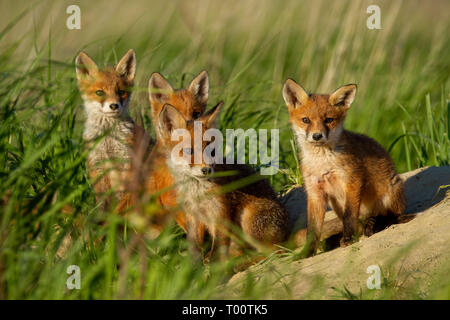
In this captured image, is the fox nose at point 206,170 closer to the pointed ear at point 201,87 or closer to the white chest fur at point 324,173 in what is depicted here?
the white chest fur at point 324,173

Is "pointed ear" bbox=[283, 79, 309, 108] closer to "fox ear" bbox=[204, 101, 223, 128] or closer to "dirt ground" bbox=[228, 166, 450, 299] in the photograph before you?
"fox ear" bbox=[204, 101, 223, 128]

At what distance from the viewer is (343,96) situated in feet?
16.4

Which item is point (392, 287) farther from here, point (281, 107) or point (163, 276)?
point (281, 107)

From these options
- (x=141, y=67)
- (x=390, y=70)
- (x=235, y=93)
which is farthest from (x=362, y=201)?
(x=390, y=70)

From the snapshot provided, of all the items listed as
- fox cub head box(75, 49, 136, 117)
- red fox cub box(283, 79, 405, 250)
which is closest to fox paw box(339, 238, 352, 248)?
red fox cub box(283, 79, 405, 250)

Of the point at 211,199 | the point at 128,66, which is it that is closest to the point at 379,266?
the point at 211,199

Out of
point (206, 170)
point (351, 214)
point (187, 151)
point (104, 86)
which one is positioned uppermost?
point (104, 86)

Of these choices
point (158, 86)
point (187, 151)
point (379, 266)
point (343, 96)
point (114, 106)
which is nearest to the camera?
point (379, 266)

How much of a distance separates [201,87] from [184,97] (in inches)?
9.6

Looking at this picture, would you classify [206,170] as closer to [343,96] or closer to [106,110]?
[343,96]

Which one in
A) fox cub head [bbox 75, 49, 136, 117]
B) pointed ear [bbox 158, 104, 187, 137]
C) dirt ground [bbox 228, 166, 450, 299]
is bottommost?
dirt ground [bbox 228, 166, 450, 299]

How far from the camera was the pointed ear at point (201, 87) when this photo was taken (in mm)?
6050

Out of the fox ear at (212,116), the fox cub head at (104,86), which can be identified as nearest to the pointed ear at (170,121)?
the fox ear at (212,116)

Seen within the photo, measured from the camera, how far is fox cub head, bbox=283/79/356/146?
15.4ft
